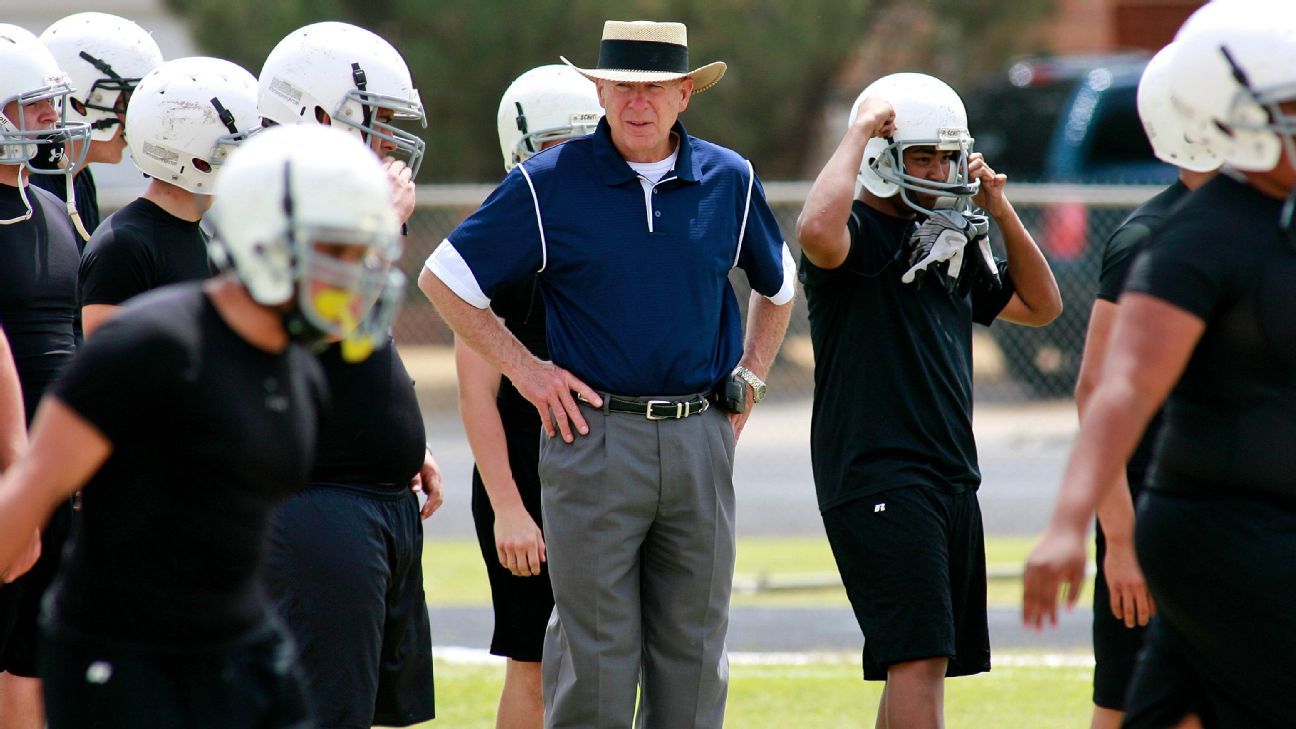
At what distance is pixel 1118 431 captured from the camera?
3.18m

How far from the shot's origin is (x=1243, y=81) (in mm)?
3369

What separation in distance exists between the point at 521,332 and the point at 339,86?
112cm

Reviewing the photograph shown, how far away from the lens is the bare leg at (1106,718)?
4.82m

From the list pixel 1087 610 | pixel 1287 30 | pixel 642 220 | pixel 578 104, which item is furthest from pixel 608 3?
pixel 1287 30

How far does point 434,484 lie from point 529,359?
0.49 metres

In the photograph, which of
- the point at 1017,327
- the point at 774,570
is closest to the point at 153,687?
the point at 774,570

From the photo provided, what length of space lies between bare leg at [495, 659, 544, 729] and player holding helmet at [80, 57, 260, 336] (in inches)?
67.9

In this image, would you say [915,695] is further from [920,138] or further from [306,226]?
[306,226]

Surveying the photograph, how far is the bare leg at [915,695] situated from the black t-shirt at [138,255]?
91.9 inches

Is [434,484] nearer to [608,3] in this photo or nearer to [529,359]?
[529,359]

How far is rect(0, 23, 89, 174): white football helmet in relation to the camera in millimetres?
5219

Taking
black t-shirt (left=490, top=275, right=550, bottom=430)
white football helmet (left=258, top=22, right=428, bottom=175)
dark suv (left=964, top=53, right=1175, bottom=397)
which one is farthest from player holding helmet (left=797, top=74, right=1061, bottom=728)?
dark suv (left=964, top=53, right=1175, bottom=397)

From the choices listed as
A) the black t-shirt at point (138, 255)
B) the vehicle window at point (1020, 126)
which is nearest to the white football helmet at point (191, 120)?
the black t-shirt at point (138, 255)

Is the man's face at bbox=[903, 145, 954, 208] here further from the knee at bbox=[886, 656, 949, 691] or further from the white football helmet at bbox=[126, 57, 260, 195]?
the white football helmet at bbox=[126, 57, 260, 195]
